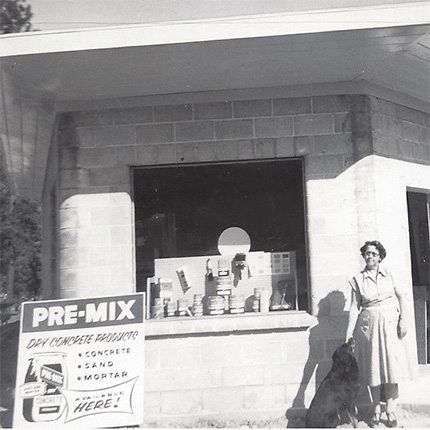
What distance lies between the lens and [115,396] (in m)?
4.33

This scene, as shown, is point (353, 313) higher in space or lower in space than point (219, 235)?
lower

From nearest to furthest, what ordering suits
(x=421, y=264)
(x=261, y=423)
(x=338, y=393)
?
(x=338, y=393) → (x=261, y=423) → (x=421, y=264)

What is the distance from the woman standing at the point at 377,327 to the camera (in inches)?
180

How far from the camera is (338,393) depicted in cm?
450

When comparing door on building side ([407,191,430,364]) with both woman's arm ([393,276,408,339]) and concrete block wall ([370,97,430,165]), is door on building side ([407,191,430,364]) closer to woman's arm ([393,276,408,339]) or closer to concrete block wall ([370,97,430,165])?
concrete block wall ([370,97,430,165])

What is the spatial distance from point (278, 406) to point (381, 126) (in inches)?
122

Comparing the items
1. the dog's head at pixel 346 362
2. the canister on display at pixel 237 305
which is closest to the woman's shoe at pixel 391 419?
the dog's head at pixel 346 362

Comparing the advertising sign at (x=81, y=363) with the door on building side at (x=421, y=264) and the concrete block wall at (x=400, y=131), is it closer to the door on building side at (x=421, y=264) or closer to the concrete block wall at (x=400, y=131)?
the concrete block wall at (x=400, y=131)

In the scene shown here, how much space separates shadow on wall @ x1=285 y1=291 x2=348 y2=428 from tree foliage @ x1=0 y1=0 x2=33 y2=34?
3.85 meters

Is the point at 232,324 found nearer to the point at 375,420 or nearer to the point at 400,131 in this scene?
the point at 375,420

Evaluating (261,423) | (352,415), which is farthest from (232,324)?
(352,415)

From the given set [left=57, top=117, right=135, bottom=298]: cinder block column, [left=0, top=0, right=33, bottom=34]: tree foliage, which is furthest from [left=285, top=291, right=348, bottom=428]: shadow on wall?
[left=0, top=0, right=33, bottom=34]: tree foliage

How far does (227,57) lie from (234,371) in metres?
3.00

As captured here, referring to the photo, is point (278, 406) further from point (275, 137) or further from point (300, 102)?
point (300, 102)
